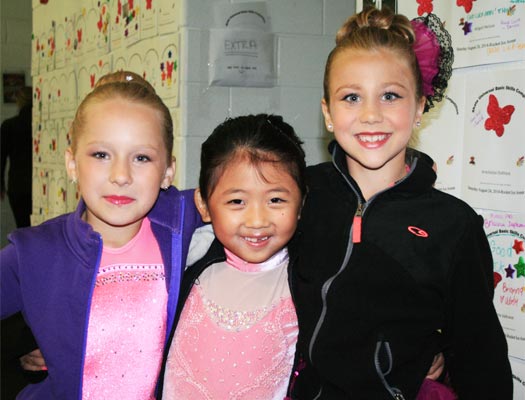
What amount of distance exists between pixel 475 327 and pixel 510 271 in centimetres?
54

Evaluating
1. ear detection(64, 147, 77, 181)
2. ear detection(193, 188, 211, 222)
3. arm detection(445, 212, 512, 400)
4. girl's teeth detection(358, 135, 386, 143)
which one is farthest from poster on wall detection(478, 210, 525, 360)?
ear detection(64, 147, 77, 181)

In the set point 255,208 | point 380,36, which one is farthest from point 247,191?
point 380,36

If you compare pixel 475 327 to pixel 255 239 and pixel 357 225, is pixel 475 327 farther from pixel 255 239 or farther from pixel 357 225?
pixel 255 239

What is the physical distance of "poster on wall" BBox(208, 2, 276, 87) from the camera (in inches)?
112

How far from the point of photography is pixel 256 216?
1.54m

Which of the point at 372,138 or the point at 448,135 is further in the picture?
the point at 448,135

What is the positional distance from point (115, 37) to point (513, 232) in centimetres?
262

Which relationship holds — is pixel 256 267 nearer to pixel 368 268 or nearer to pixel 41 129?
pixel 368 268

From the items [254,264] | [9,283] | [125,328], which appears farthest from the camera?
[254,264]

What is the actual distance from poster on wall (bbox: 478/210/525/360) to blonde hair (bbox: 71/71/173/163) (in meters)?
1.05

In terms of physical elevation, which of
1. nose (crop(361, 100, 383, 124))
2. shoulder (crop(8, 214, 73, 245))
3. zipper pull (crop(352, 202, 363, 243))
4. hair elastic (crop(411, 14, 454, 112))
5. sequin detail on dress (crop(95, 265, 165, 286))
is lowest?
sequin detail on dress (crop(95, 265, 165, 286))

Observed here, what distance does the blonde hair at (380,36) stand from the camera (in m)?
1.53

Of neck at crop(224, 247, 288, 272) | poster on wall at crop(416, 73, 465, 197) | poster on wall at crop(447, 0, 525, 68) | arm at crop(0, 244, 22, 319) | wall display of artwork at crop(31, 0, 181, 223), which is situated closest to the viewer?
arm at crop(0, 244, 22, 319)

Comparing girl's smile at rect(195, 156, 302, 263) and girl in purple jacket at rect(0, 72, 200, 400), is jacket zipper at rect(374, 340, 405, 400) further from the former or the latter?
girl in purple jacket at rect(0, 72, 200, 400)
